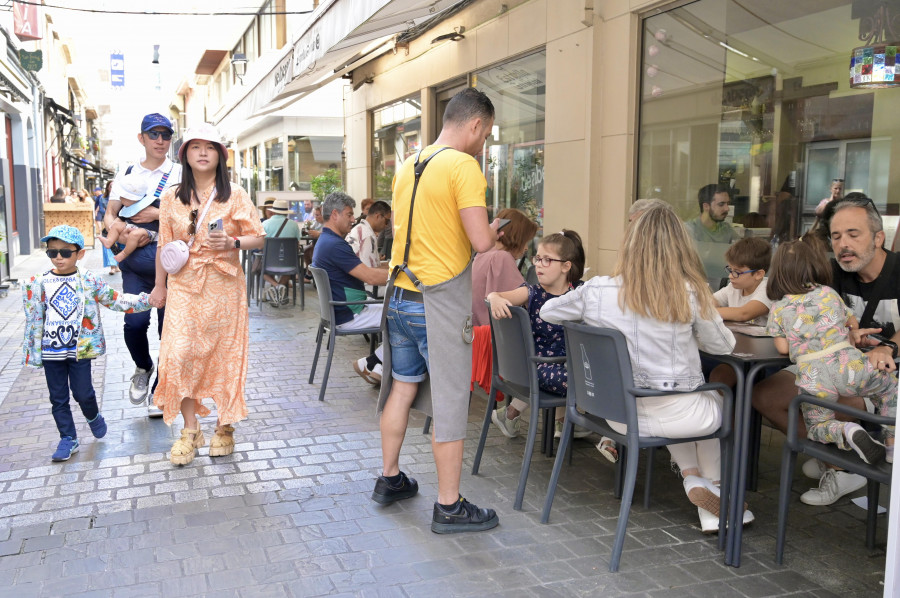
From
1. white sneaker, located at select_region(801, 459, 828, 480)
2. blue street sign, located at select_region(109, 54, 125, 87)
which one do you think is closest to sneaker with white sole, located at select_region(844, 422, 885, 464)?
white sneaker, located at select_region(801, 459, 828, 480)

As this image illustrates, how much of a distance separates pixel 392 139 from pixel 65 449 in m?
8.99

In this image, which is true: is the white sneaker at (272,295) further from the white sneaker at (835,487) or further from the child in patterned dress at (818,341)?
the child in patterned dress at (818,341)

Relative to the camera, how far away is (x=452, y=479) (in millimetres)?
3561

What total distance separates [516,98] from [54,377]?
5617 mm

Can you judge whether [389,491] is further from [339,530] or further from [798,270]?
[798,270]

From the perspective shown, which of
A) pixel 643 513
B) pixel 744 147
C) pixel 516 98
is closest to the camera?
pixel 643 513

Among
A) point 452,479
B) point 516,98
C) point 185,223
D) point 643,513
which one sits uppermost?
point 516,98

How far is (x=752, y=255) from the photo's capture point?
4195 millimetres

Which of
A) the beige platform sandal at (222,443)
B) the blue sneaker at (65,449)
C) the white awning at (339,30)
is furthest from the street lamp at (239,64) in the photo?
the beige platform sandal at (222,443)

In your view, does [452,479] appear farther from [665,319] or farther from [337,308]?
[337,308]

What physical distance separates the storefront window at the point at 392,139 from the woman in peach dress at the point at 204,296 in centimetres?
704

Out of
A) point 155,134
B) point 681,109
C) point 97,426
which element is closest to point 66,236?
point 155,134

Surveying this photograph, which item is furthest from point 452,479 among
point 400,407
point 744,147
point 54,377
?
point 744,147

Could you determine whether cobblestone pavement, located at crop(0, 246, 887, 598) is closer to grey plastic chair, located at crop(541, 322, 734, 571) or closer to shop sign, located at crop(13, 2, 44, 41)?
grey plastic chair, located at crop(541, 322, 734, 571)
